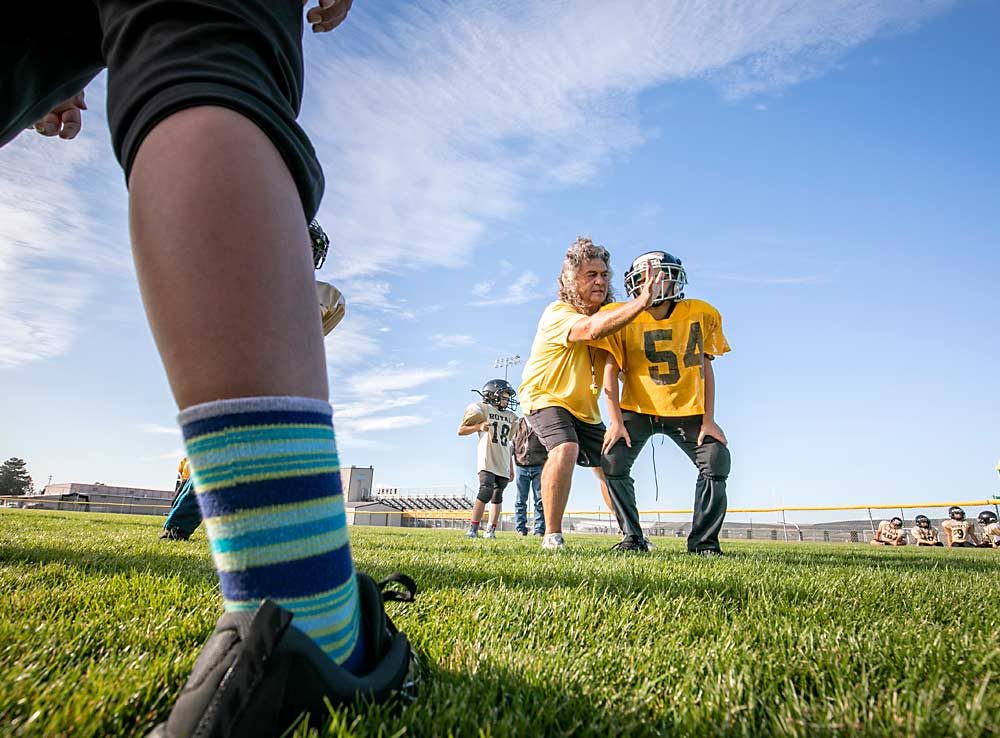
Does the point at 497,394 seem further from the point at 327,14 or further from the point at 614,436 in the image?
the point at 327,14

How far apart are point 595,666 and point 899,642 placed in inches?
30.8

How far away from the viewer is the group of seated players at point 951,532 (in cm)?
1662

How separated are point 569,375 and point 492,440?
5.56 meters

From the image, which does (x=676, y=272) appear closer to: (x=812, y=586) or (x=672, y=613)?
(x=812, y=586)

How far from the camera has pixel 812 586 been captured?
2.36m

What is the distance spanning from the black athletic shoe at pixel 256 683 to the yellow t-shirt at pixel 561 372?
4.65 m

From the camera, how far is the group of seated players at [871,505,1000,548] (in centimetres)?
1662

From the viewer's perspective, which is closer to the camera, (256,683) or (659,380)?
(256,683)

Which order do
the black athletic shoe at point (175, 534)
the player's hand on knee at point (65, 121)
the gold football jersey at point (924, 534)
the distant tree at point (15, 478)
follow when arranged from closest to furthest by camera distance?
the player's hand on knee at point (65, 121), the black athletic shoe at point (175, 534), the gold football jersey at point (924, 534), the distant tree at point (15, 478)

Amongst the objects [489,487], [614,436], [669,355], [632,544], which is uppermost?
[669,355]

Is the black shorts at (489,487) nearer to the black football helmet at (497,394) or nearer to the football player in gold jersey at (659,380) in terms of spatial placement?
the black football helmet at (497,394)

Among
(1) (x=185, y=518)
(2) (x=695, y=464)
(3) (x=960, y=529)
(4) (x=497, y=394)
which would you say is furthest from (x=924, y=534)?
(1) (x=185, y=518)

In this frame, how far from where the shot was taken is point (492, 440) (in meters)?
10.8

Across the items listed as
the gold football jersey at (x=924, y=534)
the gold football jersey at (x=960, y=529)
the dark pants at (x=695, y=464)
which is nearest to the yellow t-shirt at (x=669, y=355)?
the dark pants at (x=695, y=464)
